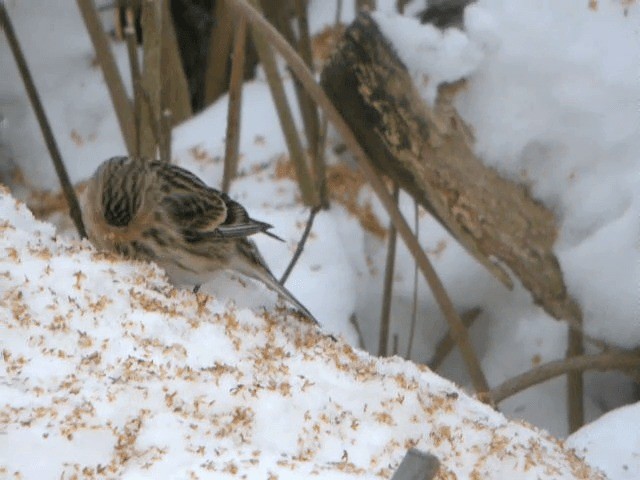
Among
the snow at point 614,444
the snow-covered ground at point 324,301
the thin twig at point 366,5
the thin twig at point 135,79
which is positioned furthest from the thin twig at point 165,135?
the snow at point 614,444

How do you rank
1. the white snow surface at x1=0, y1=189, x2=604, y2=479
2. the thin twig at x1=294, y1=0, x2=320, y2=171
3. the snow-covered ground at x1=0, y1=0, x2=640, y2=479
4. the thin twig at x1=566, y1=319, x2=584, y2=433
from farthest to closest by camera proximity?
the thin twig at x1=294, y1=0, x2=320, y2=171 → the thin twig at x1=566, y1=319, x2=584, y2=433 → the snow-covered ground at x1=0, y1=0, x2=640, y2=479 → the white snow surface at x1=0, y1=189, x2=604, y2=479

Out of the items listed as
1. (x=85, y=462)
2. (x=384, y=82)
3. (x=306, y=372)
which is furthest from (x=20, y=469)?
(x=384, y=82)

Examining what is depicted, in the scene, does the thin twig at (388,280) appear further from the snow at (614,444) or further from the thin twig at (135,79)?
the snow at (614,444)

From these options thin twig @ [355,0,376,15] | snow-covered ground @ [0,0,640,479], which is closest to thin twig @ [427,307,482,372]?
snow-covered ground @ [0,0,640,479]

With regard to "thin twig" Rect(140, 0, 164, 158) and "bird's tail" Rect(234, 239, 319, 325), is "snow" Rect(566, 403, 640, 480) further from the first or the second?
"thin twig" Rect(140, 0, 164, 158)

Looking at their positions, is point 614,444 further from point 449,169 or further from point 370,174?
point 449,169

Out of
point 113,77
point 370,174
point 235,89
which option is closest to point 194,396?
point 370,174

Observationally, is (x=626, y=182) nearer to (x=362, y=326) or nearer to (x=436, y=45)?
(x=436, y=45)

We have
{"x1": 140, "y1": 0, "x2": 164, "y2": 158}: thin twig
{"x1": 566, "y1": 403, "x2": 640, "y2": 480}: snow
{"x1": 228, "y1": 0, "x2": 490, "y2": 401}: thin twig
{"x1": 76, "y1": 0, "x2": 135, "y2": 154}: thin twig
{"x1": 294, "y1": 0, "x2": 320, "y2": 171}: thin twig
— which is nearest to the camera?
{"x1": 566, "y1": 403, "x2": 640, "y2": 480}: snow
